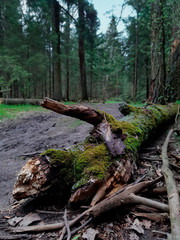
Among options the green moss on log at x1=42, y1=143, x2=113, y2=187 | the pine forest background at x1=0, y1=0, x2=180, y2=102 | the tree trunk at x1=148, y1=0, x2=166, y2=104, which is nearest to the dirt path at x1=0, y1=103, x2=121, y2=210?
the green moss on log at x1=42, y1=143, x2=113, y2=187

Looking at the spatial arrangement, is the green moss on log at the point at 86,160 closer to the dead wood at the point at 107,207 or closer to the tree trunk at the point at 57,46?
the dead wood at the point at 107,207

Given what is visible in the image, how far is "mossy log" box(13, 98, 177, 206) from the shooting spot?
5.07 feet

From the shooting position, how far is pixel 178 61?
7.01 meters

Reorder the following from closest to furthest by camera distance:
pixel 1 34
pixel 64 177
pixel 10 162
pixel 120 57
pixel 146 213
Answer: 1. pixel 146 213
2. pixel 64 177
3. pixel 10 162
4. pixel 1 34
5. pixel 120 57

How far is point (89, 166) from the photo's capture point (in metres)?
1.72

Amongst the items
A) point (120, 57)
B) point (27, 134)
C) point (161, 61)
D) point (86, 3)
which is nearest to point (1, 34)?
point (86, 3)

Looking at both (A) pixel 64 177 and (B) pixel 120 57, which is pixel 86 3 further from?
(A) pixel 64 177

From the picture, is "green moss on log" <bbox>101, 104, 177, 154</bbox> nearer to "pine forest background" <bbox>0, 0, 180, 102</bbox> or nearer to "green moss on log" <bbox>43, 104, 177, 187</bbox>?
"green moss on log" <bbox>43, 104, 177, 187</bbox>

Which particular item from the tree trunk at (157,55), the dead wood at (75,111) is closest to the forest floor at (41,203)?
the dead wood at (75,111)

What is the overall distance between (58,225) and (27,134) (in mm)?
4342

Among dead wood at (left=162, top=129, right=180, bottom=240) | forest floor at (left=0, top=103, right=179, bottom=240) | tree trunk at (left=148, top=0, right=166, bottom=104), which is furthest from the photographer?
tree trunk at (left=148, top=0, right=166, bottom=104)

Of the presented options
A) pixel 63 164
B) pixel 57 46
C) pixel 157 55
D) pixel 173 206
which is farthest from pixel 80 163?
pixel 57 46

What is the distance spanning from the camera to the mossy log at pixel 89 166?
1.55 metres

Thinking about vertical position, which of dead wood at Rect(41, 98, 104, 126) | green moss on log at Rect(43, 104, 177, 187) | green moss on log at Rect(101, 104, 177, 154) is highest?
dead wood at Rect(41, 98, 104, 126)
